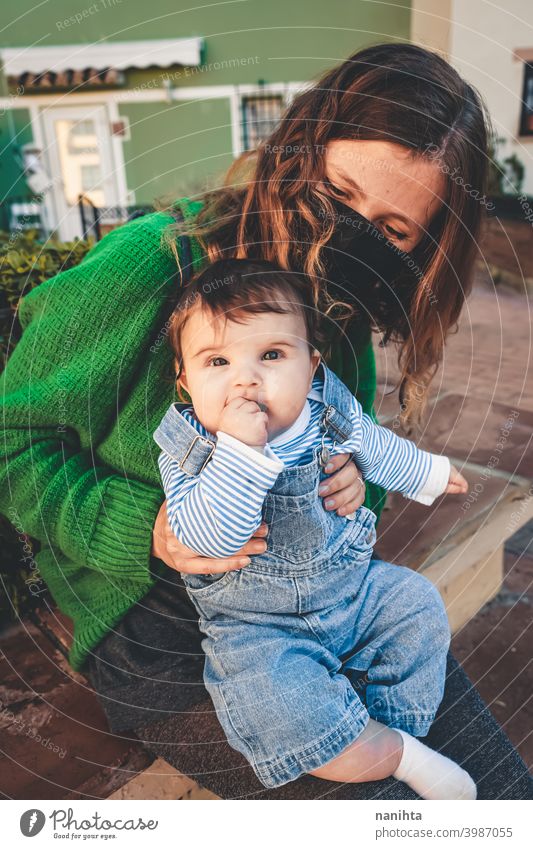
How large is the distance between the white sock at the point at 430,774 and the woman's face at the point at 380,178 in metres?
0.51

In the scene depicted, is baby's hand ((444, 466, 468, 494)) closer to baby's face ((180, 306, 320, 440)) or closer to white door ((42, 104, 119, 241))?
baby's face ((180, 306, 320, 440))

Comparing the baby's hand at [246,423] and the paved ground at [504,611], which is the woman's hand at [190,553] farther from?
the paved ground at [504,611]

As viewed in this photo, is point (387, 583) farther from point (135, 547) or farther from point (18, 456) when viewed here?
point (18, 456)

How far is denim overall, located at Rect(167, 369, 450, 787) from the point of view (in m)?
0.56

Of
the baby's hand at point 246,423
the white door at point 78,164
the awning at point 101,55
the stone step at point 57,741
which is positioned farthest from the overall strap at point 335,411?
the awning at point 101,55

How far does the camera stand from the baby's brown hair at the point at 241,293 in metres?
0.54

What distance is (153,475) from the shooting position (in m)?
0.66

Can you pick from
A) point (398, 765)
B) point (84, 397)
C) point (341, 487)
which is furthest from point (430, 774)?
point (84, 397)

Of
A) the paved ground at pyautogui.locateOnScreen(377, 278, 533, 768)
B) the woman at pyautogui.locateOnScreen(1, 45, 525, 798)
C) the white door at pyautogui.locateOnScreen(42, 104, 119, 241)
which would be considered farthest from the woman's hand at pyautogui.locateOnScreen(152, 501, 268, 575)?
the white door at pyautogui.locateOnScreen(42, 104, 119, 241)

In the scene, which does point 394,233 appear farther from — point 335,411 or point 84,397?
point 84,397

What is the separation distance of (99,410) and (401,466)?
0.33 metres

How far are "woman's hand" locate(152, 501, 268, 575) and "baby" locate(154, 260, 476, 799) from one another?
0.7 inches
